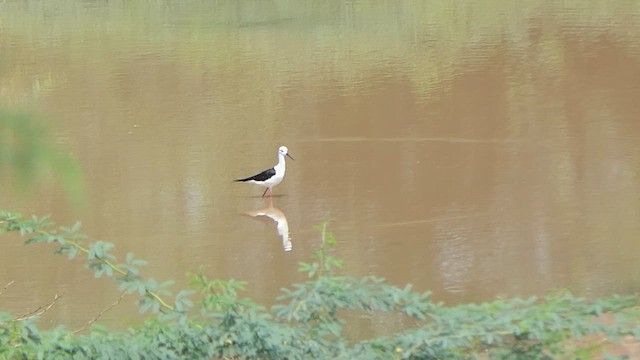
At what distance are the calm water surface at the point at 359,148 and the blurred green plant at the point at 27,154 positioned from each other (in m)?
0.08

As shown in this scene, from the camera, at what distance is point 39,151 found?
6.12 ft

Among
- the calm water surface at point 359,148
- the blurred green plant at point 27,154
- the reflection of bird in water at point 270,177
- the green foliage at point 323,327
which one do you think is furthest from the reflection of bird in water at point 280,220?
the blurred green plant at point 27,154

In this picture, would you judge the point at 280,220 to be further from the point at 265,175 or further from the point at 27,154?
the point at 27,154

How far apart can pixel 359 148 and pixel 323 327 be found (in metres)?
7.47

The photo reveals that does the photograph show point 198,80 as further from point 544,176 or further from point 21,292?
point 21,292

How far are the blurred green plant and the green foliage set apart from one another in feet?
4.80

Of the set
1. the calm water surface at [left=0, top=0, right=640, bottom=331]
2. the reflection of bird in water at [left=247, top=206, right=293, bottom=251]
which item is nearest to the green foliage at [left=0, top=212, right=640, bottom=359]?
the calm water surface at [left=0, top=0, right=640, bottom=331]

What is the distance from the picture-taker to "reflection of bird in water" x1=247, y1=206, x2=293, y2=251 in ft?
27.3

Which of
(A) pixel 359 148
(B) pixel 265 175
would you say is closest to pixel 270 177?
(B) pixel 265 175

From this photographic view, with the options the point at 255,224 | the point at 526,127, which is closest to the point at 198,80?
the point at 526,127

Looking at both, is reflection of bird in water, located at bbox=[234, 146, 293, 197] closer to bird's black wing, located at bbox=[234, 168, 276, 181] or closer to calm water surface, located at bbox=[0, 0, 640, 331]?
bird's black wing, located at bbox=[234, 168, 276, 181]

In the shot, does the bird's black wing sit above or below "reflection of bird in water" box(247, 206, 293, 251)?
above

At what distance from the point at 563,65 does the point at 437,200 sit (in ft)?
18.8

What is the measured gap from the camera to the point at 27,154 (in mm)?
1880
